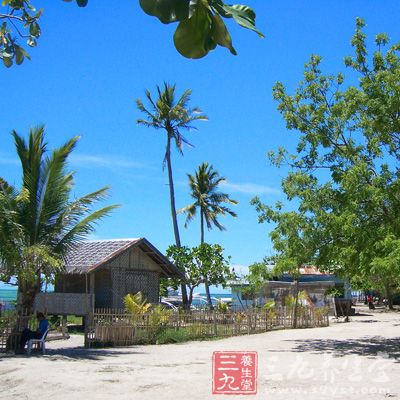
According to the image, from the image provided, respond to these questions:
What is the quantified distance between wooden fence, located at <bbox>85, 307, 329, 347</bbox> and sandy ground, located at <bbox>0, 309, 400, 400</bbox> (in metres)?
0.87

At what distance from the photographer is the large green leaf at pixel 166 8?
72.7 inches

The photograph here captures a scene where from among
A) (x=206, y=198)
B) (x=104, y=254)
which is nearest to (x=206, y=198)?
(x=206, y=198)

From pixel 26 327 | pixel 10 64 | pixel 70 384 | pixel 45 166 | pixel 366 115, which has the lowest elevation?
pixel 70 384

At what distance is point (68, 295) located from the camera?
23.1 metres

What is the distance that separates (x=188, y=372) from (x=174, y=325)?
8.73 metres

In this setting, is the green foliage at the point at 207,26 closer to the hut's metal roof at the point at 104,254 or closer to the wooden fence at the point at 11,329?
the wooden fence at the point at 11,329

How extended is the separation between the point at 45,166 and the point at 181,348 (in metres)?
7.12

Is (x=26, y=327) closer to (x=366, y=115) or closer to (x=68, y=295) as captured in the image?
(x=68, y=295)

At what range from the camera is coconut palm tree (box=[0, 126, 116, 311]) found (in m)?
15.3

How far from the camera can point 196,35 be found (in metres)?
1.99

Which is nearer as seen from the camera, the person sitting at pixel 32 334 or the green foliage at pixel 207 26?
the green foliage at pixel 207 26

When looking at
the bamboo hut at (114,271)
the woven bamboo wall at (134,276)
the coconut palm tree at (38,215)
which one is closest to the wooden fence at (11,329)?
the coconut palm tree at (38,215)

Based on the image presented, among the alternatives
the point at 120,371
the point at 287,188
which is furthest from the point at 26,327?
the point at 287,188

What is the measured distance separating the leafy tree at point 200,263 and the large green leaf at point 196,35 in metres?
31.9
